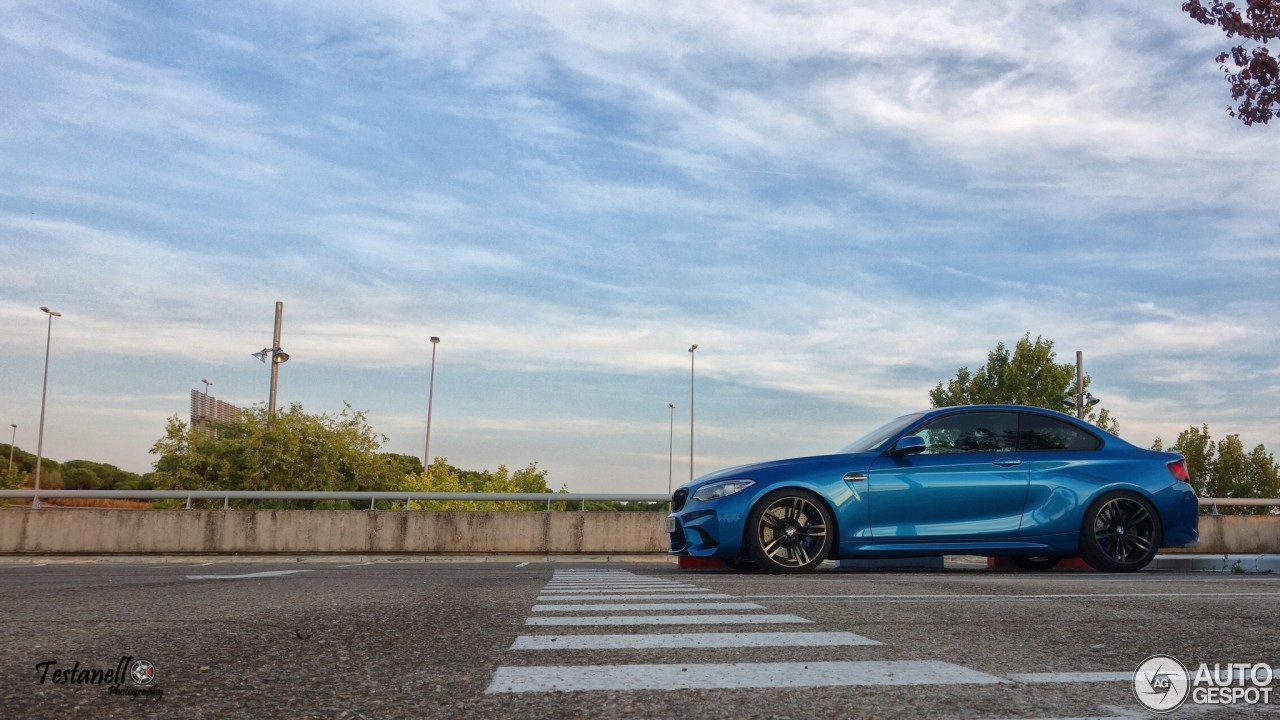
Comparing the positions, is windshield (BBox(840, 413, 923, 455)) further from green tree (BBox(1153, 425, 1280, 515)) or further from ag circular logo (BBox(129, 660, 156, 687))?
green tree (BBox(1153, 425, 1280, 515))

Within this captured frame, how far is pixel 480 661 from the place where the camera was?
3689mm

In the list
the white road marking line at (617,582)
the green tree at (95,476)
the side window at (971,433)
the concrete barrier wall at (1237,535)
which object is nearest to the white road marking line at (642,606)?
the white road marking line at (617,582)

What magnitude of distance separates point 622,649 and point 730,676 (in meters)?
0.72

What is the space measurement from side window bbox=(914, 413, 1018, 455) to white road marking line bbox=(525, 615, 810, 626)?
17.4ft

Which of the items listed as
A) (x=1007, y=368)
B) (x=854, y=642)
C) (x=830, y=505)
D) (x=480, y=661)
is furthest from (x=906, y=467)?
(x=1007, y=368)

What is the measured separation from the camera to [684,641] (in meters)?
4.21

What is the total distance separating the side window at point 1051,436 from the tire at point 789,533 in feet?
7.56

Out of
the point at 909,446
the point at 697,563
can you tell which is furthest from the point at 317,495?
the point at 909,446

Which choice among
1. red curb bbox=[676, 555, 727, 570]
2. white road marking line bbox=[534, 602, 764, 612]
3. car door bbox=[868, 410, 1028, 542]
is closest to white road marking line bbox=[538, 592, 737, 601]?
white road marking line bbox=[534, 602, 764, 612]

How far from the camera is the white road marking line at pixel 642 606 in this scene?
5.64 metres

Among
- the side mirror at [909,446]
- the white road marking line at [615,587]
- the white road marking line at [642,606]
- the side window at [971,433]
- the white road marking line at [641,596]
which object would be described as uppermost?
the side window at [971,433]

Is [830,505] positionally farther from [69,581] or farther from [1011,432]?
[69,581]

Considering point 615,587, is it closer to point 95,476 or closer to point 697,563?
point 697,563

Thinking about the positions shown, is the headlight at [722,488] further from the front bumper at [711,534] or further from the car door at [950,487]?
the car door at [950,487]
